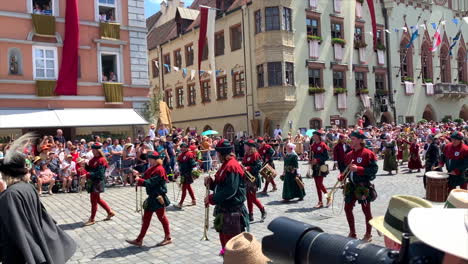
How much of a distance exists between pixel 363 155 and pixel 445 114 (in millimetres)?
34551

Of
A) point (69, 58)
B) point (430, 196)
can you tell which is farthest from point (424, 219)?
point (69, 58)

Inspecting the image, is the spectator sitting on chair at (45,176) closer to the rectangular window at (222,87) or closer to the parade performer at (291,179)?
the parade performer at (291,179)

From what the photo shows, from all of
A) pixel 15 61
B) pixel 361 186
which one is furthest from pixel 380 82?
pixel 361 186

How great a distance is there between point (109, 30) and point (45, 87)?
14.0ft

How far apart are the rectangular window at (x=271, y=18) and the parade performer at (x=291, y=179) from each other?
17474mm

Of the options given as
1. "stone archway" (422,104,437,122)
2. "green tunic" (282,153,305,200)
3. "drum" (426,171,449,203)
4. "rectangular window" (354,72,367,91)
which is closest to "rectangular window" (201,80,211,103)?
"rectangular window" (354,72,367,91)

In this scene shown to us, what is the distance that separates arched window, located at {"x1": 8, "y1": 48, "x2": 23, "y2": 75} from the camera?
1992 centimetres

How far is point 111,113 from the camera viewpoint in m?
21.9

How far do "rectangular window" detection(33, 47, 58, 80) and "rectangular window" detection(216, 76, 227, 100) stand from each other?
13769 millimetres

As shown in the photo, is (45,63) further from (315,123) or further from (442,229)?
(442,229)

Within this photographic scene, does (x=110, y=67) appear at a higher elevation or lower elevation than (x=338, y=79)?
higher

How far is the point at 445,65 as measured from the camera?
3912 centimetres

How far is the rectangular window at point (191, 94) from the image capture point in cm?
3525

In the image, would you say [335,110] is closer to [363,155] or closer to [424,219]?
[363,155]
